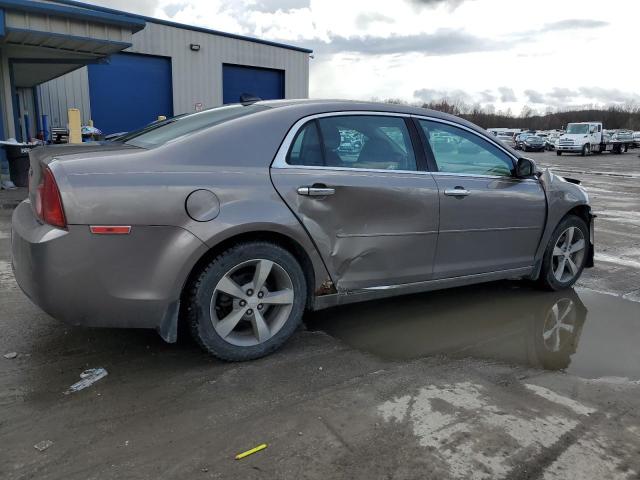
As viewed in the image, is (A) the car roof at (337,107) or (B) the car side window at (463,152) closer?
(A) the car roof at (337,107)

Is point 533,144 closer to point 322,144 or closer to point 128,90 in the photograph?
point 128,90

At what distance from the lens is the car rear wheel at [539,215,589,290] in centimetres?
489

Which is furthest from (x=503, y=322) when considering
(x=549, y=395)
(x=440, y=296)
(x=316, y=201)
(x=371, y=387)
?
(x=316, y=201)

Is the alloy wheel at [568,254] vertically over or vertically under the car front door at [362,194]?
under

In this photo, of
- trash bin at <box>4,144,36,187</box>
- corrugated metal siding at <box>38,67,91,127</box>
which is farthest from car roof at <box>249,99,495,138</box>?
corrugated metal siding at <box>38,67,91,127</box>

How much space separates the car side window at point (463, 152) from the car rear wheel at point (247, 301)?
4.89 feet

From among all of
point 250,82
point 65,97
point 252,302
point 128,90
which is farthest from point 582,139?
point 252,302

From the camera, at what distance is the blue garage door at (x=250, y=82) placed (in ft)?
71.0

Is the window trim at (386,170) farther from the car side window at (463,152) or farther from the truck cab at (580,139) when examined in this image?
the truck cab at (580,139)

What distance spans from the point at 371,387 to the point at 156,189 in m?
1.65

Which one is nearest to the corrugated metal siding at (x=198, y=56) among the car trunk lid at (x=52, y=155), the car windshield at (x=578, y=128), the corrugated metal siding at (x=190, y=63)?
the corrugated metal siding at (x=190, y=63)

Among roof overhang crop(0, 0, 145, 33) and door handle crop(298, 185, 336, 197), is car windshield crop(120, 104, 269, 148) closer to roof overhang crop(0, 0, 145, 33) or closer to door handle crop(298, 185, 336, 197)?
door handle crop(298, 185, 336, 197)

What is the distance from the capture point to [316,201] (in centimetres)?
340

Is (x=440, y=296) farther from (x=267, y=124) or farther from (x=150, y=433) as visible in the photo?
A: (x=150, y=433)
